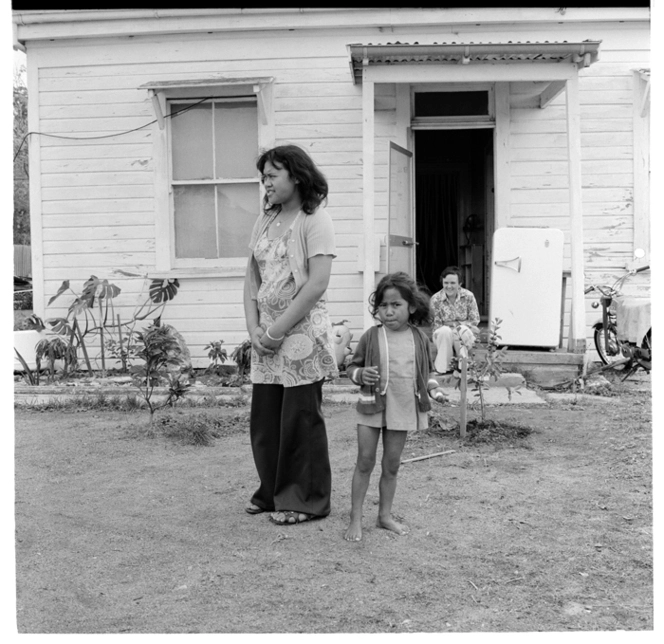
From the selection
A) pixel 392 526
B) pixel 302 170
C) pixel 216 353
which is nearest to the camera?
pixel 392 526

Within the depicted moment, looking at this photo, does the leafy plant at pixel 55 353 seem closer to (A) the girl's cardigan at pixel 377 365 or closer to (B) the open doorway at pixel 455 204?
(B) the open doorway at pixel 455 204

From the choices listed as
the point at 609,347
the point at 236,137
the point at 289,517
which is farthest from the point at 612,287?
the point at 289,517

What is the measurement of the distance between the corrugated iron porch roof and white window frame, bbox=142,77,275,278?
136 cm

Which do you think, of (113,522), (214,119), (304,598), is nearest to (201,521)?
(113,522)

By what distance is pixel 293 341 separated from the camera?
12.4ft

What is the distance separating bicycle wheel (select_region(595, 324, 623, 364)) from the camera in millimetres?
7832

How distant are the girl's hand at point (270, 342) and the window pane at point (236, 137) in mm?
5018

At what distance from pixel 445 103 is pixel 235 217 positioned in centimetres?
263

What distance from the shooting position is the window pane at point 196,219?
8.55 metres

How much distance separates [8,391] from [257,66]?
656cm

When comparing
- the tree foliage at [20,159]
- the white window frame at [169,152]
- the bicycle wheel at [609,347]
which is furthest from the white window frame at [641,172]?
the tree foliage at [20,159]

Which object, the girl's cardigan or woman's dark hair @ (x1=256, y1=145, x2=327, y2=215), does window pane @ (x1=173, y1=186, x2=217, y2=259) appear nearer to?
woman's dark hair @ (x1=256, y1=145, x2=327, y2=215)

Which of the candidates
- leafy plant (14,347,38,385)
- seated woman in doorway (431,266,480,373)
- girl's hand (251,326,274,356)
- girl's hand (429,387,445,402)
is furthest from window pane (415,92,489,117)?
girl's hand (429,387,445,402)

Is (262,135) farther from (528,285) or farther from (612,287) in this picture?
(612,287)
